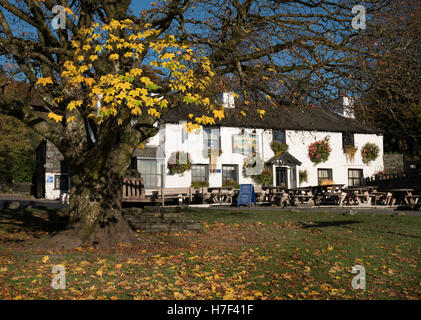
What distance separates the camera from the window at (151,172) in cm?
2952

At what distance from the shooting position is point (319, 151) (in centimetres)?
3356

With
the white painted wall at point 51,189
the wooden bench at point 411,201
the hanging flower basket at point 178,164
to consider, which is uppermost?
the hanging flower basket at point 178,164

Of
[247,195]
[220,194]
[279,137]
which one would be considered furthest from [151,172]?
[279,137]

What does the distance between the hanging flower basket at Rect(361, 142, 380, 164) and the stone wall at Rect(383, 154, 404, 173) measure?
1682 mm

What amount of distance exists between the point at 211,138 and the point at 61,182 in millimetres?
15602

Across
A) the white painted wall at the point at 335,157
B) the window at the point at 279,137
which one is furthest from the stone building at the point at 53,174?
the white painted wall at the point at 335,157

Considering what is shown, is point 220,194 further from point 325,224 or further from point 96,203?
point 96,203

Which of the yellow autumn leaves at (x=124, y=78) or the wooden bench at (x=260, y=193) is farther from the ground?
the yellow autumn leaves at (x=124, y=78)

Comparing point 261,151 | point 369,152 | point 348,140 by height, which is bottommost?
point 261,151

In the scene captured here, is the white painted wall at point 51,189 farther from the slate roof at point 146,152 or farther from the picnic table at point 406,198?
the picnic table at point 406,198

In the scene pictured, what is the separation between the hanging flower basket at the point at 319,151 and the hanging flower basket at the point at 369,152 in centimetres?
367

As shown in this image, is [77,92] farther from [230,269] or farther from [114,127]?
[230,269]
